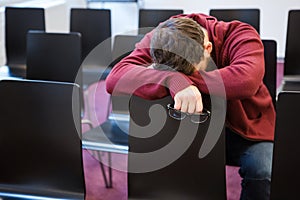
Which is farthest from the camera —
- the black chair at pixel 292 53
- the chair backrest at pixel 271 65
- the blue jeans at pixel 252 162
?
the black chair at pixel 292 53

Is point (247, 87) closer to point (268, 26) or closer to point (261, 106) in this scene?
point (261, 106)

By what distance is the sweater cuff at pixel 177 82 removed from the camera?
4.31 ft

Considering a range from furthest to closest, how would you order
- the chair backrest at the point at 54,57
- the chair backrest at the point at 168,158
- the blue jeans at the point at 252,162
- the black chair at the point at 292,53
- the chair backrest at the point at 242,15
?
the chair backrest at the point at 242,15
the black chair at the point at 292,53
the chair backrest at the point at 54,57
the blue jeans at the point at 252,162
the chair backrest at the point at 168,158

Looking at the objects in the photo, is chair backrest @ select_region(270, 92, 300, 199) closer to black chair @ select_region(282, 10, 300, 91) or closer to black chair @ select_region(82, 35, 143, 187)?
black chair @ select_region(82, 35, 143, 187)

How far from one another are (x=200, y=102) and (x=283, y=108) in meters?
0.25

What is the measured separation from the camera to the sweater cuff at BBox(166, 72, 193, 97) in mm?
1314

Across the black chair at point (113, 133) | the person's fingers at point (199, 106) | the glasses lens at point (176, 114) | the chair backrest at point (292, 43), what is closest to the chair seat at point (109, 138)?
the black chair at point (113, 133)

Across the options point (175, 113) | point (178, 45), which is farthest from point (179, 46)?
point (175, 113)

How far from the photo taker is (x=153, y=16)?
2.99 metres

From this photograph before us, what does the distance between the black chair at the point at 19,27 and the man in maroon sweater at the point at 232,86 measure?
1612mm

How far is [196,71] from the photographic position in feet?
4.43

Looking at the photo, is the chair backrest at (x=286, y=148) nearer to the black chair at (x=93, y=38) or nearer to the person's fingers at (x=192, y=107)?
the person's fingers at (x=192, y=107)

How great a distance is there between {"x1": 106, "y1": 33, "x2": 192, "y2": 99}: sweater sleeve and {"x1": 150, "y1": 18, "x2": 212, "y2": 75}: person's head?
0.03 m

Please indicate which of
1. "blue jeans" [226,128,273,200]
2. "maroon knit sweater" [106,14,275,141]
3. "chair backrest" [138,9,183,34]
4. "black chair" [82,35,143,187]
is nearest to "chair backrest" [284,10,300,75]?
"chair backrest" [138,9,183,34]
